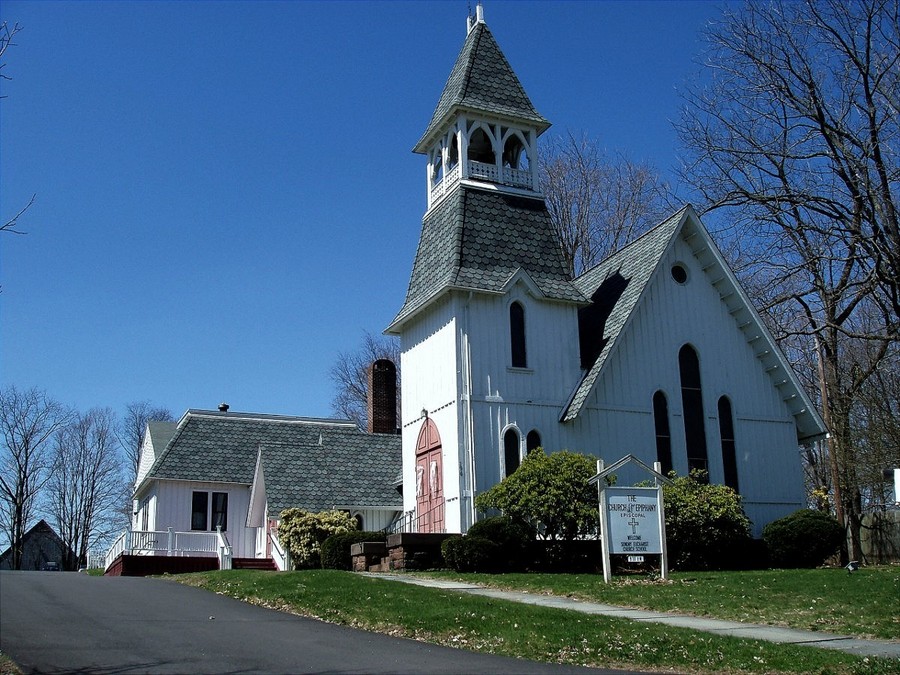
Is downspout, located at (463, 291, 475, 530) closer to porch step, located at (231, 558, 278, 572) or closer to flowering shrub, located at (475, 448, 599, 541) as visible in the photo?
flowering shrub, located at (475, 448, 599, 541)

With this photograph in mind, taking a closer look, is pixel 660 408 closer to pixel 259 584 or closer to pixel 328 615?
pixel 259 584

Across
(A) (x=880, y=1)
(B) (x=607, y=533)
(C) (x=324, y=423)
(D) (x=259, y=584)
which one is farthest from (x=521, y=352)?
(C) (x=324, y=423)

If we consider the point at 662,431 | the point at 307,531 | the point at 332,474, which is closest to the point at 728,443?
the point at 662,431

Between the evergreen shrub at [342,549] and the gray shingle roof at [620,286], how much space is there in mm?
6465

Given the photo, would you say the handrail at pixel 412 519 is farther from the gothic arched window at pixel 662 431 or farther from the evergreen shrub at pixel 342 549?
the gothic arched window at pixel 662 431

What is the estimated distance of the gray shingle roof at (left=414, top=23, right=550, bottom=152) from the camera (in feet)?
98.1

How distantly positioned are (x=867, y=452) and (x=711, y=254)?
32.2ft

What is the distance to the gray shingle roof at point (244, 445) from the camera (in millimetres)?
35188

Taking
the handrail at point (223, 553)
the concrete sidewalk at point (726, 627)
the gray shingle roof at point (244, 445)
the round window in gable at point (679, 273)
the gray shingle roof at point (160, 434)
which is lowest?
the concrete sidewalk at point (726, 627)

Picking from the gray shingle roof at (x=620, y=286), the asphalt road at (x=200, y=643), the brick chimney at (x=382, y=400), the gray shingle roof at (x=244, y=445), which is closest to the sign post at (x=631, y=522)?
the gray shingle roof at (x=620, y=286)

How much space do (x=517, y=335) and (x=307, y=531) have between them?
8.68 meters

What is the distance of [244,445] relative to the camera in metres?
38.6

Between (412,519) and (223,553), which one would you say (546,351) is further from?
(223,553)

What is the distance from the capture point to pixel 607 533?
20.0 meters
